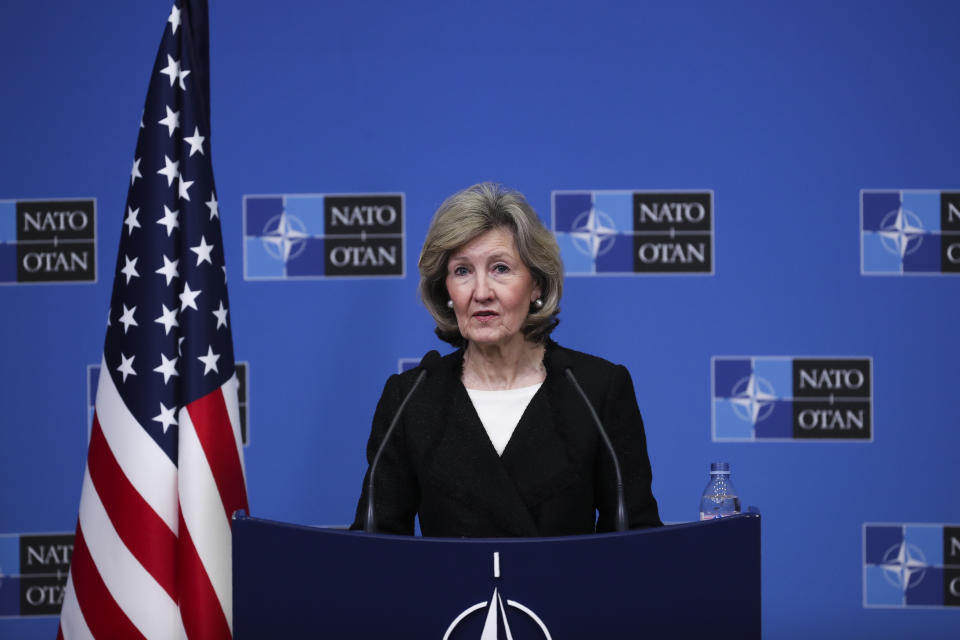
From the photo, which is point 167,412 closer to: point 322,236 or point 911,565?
point 322,236

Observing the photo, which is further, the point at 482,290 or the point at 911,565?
the point at 911,565

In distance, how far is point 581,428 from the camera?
1.68 metres

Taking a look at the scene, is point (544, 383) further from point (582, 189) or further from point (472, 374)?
point (582, 189)

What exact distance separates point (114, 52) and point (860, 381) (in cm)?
245

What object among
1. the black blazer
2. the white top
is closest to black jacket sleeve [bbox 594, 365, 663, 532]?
the black blazer

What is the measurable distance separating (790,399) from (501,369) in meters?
1.27

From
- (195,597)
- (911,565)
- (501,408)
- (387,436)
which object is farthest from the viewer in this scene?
(911,565)

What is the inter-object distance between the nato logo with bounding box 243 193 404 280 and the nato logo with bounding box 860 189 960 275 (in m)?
1.38

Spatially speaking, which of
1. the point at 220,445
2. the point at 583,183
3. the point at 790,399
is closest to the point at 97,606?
the point at 220,445

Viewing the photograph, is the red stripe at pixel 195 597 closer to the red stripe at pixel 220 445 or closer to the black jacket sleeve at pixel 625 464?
the red stripe at pixel 220 445

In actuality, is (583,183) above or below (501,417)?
above

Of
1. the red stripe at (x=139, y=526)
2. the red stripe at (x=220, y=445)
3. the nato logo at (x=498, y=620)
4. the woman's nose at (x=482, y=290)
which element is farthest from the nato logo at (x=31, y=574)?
the nato logo at (x=498, y=620)

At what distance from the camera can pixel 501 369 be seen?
1789mm

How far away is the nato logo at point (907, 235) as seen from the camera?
106 inches
